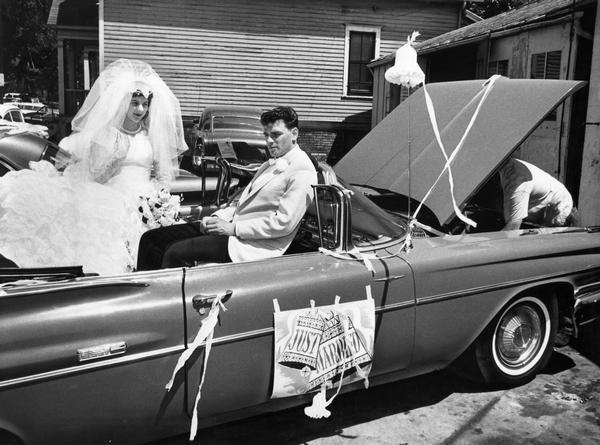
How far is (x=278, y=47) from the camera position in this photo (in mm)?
18875

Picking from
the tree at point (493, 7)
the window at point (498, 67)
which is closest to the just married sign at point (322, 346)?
the window at point (498, 67)

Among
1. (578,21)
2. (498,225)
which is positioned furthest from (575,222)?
(578,21)

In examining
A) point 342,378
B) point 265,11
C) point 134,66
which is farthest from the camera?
point 265,11

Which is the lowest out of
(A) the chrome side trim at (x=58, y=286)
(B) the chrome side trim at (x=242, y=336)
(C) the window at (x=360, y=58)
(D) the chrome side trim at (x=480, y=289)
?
(B) the chrome side trim at (x=242, y=336)

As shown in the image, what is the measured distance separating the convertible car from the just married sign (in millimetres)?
54

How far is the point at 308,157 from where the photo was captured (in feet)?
12.6

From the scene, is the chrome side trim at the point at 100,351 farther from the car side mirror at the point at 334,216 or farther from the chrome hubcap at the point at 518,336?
the chrome hubcap at the point at 518,336

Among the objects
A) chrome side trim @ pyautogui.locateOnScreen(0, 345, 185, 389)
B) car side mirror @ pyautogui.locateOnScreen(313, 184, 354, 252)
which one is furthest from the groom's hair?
chrome side trim @ pyautogui.locateOnScreen(0, 345, 185, 389)

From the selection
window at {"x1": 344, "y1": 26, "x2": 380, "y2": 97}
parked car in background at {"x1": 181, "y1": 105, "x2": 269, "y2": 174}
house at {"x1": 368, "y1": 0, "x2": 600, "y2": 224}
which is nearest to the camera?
house at {"x1": 368, "y1": 0, "x2": 600, "y2": 224}

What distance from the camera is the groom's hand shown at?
3.66 meters

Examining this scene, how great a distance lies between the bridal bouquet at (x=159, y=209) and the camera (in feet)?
15.0

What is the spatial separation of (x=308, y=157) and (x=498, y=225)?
1.96 meters

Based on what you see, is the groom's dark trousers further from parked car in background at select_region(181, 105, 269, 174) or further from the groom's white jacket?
parked car in background at select_region(181, 105, 269, 174)

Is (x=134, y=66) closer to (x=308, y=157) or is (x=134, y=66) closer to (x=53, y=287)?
(x=308, y=157)
